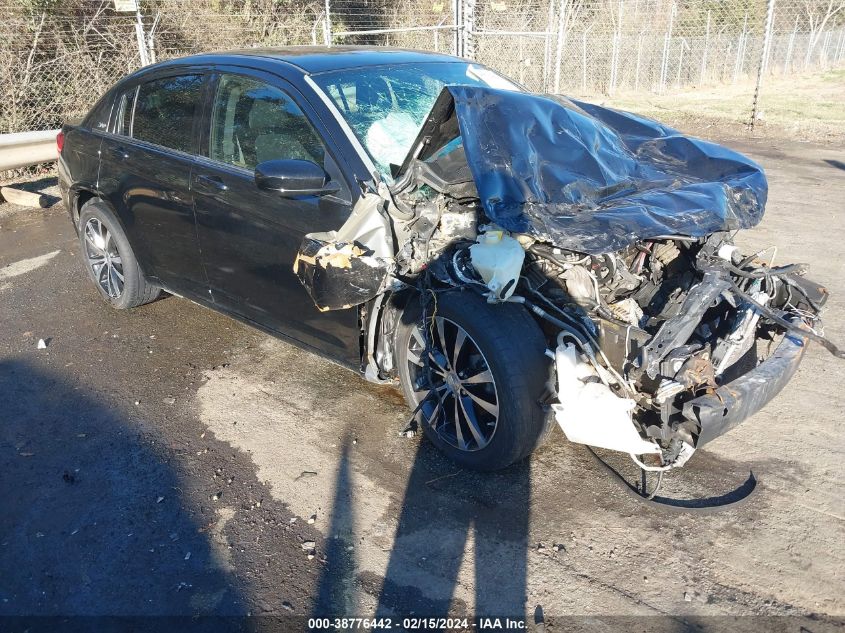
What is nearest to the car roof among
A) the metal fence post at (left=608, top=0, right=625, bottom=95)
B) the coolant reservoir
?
the coolant reservoir

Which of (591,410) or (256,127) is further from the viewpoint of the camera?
(256,127)

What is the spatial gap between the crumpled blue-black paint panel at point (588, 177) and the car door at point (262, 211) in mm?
769

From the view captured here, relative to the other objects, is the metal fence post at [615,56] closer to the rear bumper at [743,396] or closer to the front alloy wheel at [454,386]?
the rear bumper at [743,396]

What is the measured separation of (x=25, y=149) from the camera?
8742 millimetres

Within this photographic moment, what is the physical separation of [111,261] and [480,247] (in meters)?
3.38

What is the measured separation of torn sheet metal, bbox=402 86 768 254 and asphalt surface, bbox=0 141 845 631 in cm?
117

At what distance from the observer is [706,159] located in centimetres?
414

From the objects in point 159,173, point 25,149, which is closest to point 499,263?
point 159,173

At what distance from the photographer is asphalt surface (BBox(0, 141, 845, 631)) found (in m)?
2.75

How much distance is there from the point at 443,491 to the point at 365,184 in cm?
154

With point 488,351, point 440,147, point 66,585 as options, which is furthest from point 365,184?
point 66,585

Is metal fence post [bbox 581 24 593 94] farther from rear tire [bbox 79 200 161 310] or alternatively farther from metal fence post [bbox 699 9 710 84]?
rear tire [bbox 79 200 161 310]

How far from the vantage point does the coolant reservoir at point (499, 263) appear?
3168 millimetres

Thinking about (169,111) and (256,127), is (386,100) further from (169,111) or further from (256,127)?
(169,111)
